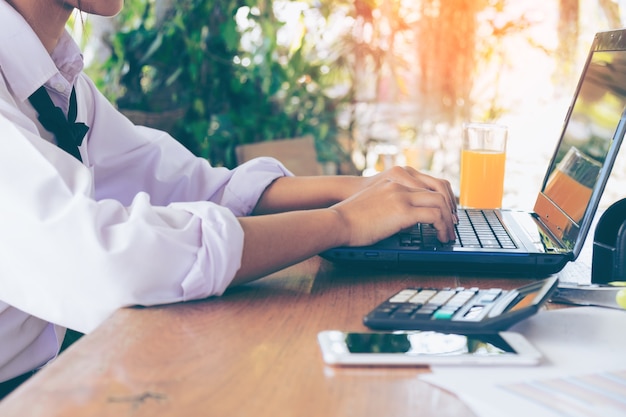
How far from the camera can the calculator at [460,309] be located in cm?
69

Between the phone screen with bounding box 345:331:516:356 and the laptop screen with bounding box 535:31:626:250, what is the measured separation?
365 mm

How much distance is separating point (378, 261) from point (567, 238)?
27 cm

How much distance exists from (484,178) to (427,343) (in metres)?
0.85

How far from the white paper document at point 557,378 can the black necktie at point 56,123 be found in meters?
0.67

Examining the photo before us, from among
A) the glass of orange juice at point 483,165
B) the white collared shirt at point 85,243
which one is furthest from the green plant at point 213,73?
the white collared shirt at point 85,243

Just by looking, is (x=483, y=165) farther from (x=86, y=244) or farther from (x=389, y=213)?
(x=86, y=244)

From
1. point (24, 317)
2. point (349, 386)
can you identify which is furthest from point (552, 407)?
point (24, 317)

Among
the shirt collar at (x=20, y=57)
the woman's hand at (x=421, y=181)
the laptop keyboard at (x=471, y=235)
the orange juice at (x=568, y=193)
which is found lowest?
the laptop keyboard at (x=471, y=235)

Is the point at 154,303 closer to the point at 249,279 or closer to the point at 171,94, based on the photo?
the point at 249,279

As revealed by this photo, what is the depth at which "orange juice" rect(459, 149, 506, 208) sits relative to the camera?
1.47 metres

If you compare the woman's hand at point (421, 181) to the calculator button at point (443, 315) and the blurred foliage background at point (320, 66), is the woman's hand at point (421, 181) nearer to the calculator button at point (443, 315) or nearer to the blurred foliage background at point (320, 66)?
the calculator button at point (443, 315)

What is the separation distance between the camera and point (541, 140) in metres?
3.32

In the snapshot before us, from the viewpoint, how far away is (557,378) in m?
0.61

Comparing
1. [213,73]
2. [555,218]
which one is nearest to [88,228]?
[555,218]
